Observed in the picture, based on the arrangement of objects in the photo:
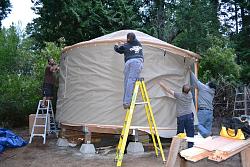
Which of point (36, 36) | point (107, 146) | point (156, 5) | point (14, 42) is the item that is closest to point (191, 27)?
point (156, 5)

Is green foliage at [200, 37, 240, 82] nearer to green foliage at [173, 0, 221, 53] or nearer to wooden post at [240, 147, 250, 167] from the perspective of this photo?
green foliage at [173, 0, 221, 53]

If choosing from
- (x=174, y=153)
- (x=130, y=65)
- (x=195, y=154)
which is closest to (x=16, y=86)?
(x=130, y=65)

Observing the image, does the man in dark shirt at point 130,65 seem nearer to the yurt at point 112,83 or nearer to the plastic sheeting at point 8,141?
the yurt at point 112,83

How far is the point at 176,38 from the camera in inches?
548

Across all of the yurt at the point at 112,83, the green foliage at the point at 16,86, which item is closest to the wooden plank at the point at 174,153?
the yurt at the point at 112,83

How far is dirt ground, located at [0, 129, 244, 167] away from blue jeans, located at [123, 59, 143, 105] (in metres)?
1.05

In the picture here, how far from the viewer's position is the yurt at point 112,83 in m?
6.07

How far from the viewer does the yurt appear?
6066 mm

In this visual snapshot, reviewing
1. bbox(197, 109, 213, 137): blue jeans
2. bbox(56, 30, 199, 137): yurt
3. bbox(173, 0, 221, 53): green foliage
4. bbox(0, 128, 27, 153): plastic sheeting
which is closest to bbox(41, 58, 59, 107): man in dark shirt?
bbox(56, 30, 199, 137): yurt

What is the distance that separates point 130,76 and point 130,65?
0.18 m

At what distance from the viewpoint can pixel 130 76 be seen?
5.12 m

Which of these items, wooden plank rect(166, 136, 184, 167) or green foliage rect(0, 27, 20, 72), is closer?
wooden plank rect(166, 136, 184, 167)

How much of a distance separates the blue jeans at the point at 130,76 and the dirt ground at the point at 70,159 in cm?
105

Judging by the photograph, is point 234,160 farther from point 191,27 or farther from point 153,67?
point 191,27
